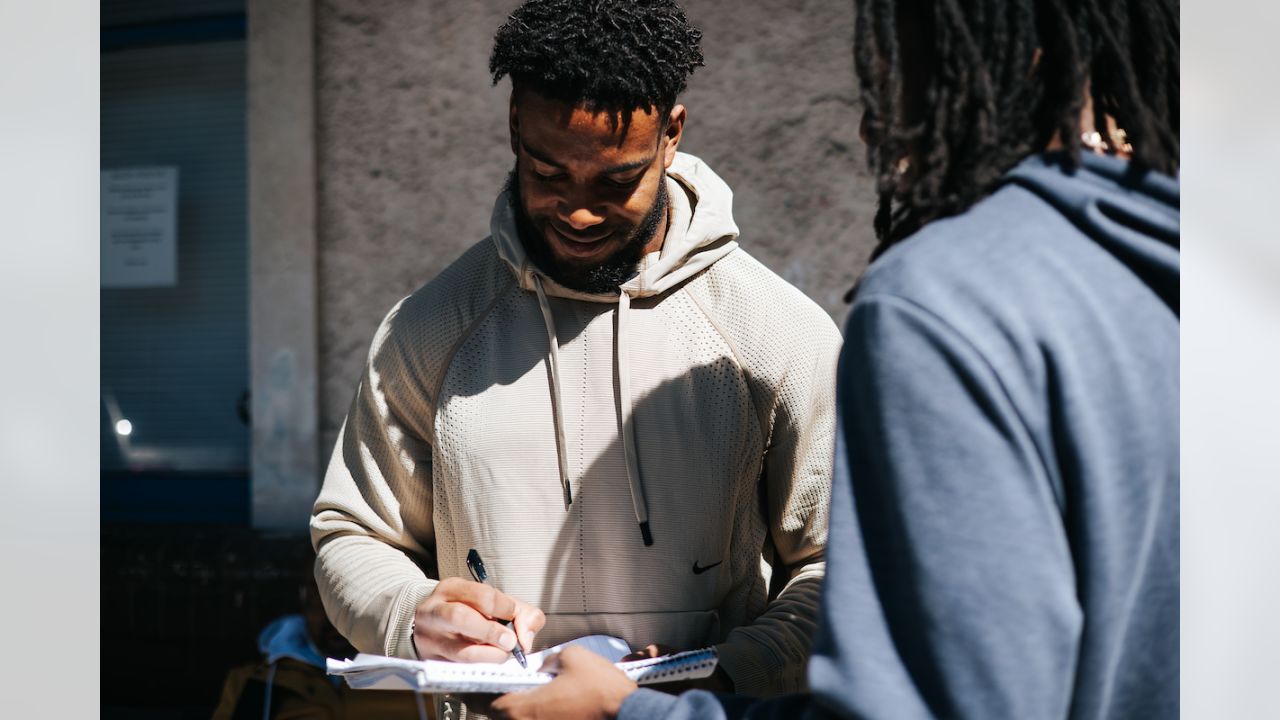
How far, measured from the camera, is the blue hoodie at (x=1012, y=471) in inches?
33.0

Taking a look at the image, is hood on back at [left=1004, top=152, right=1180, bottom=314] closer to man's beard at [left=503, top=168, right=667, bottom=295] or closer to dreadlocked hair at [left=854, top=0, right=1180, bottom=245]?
dreadlocked hair at [left=854, top=0, right=1180, bottom=245]

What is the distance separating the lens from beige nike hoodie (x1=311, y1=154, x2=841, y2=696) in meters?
1.53

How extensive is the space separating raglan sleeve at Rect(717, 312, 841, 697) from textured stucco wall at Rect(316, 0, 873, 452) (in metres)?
1.84

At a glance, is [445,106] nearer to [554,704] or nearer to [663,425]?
[663,425]

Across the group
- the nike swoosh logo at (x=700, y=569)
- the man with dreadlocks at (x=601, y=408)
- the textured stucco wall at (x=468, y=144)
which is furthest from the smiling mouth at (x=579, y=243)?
the textured stucco wall at (x=468, y=144)

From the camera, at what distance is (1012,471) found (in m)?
0.84

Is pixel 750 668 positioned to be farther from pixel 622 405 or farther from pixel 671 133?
pixel 671 133

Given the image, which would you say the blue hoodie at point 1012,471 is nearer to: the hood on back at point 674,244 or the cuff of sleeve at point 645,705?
the cuff of sleeve at point 645,705

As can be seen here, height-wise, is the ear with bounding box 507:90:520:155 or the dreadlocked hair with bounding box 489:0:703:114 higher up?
the dreadlocked hair with bounding box 489:0:703:114

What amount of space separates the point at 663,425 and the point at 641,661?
349 mm

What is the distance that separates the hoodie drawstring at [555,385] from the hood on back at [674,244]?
0.07 ft

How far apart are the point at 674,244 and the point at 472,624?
62 centimetres

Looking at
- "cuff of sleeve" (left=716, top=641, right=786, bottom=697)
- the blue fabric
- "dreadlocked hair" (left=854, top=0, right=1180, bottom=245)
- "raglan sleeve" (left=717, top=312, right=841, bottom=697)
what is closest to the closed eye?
"raglan sleeve" (left=717, top=312, right=841, bottom=697)
